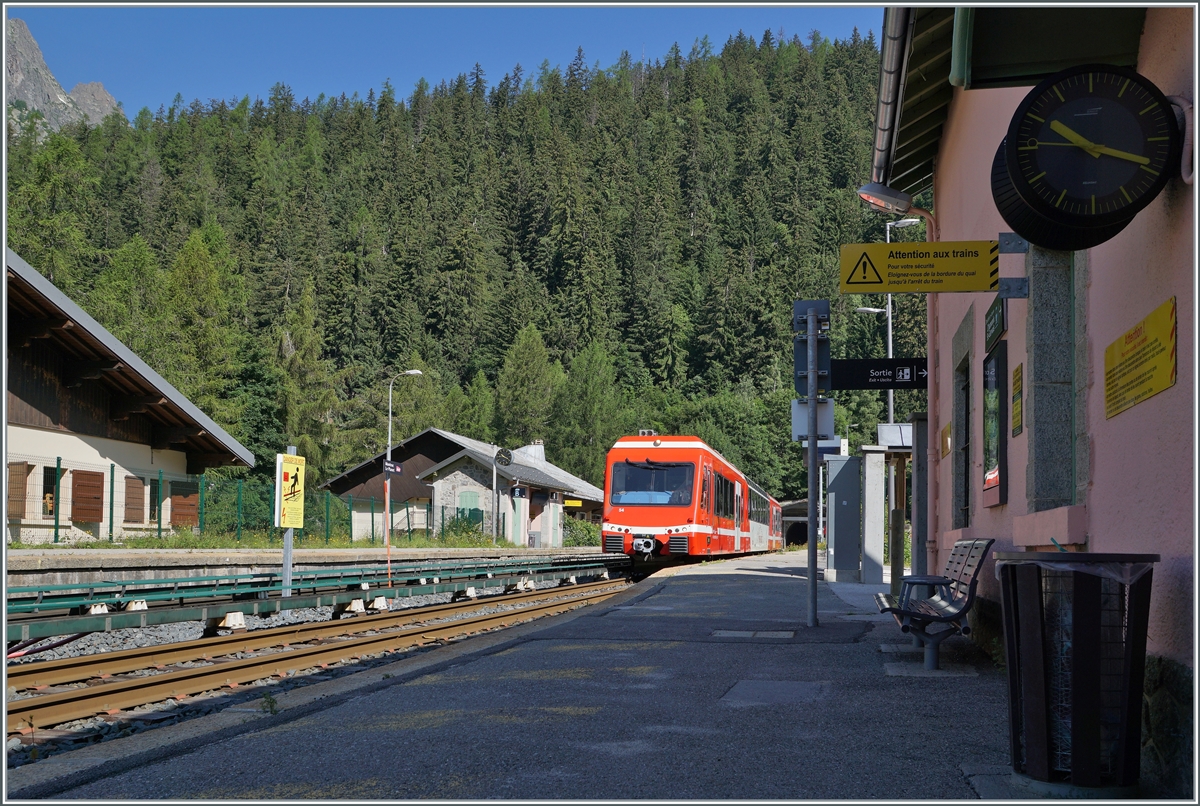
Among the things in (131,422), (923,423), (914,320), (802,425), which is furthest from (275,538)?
Answer: (914,320)

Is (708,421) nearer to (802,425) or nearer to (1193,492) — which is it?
(802,425)

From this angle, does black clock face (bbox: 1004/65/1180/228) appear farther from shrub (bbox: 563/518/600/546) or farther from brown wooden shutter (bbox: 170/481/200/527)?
shrub (bbox: 563/518/600/546)

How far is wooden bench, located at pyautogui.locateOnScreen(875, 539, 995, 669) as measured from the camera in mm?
7625

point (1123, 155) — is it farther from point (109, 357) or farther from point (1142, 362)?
point (109, 357)

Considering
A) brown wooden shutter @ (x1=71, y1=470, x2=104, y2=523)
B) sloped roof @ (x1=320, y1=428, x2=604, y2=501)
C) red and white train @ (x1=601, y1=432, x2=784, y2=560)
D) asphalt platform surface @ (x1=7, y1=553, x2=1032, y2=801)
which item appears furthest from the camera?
sloped roof @ (x1=320, y1=428, x2=604, y2=501)

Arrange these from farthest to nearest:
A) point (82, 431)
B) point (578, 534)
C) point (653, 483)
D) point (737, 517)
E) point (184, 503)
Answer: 1. point (578, 534)
2. point (737, 517)
3. point (184, 503)
4. point (82, 431)
5. point (653, 483)

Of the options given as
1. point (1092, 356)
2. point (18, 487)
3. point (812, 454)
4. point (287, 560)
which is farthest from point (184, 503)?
point (1092, 356)

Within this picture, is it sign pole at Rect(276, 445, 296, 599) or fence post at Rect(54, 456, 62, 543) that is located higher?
fence post at Rect(54, 456, 62, 543)

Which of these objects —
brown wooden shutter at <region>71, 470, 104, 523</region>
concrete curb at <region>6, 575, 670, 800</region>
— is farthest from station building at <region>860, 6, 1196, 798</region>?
brown wooden shutter at <region>71, 470, 104, 523</region>

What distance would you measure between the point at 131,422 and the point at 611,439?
61.1 m

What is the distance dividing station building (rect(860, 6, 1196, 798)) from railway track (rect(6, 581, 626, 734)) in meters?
6.04

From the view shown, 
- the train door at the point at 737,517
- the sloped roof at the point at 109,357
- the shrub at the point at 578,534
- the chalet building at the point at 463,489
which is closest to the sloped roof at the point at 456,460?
the chalet building at the point at 463,489

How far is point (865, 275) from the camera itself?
8.37m

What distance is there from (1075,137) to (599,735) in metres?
3.62
